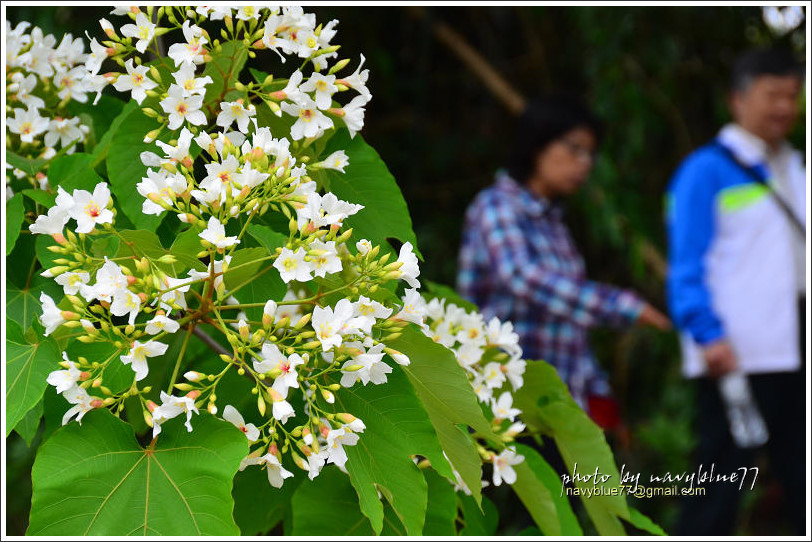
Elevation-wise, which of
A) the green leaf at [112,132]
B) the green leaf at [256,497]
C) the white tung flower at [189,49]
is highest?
the white tung flower at [189,49]

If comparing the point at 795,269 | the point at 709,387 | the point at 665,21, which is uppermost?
the point at 665,21

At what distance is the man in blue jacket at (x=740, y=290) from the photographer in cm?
281

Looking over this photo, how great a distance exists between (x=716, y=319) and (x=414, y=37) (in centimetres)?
245

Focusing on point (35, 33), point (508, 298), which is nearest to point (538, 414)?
point (35, 33)

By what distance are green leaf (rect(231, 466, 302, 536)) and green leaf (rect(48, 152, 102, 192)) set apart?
32 centimetres

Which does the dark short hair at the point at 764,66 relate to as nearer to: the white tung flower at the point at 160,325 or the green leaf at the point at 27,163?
the green leaf at the point at 27,163

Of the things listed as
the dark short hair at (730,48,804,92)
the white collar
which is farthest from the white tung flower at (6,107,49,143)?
the dark short hair at (730,48,804,92)

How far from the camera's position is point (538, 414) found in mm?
1084

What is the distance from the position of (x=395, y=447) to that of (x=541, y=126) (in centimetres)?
228

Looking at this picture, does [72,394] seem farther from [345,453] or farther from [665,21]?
[665,21]

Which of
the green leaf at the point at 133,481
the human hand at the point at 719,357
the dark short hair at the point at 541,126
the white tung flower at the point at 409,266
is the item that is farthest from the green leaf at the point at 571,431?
the dark short hair at the point at 541,126

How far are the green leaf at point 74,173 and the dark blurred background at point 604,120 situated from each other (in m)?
2.94

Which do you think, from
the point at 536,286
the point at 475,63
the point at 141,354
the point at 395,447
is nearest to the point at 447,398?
the point at 395,447

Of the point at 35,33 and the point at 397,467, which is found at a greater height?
the point at 35,33
